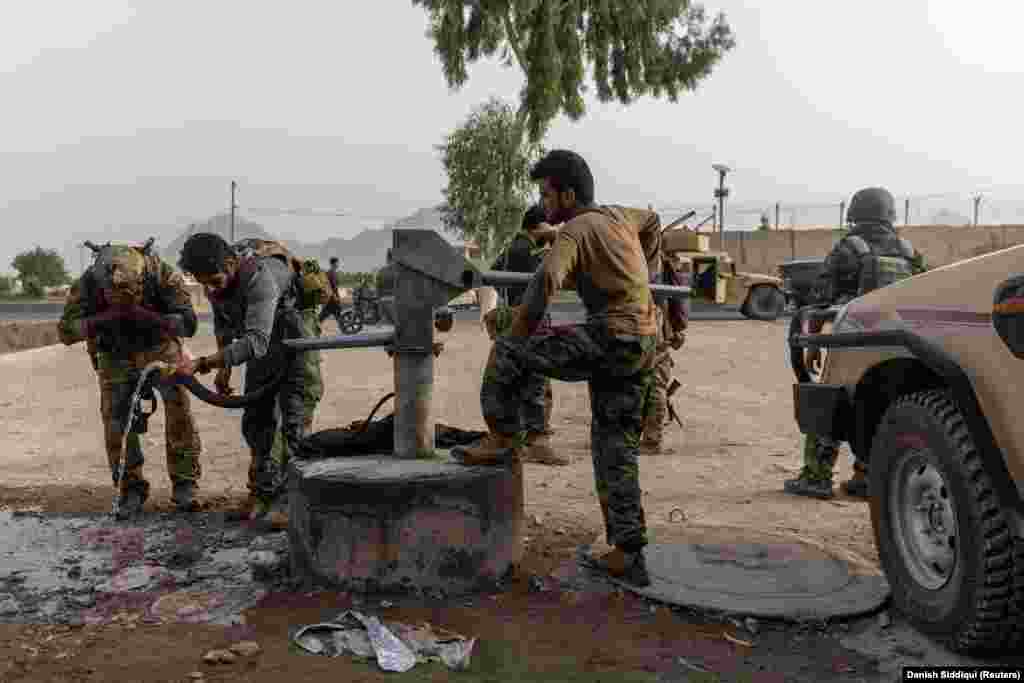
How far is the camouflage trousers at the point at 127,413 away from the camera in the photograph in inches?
203

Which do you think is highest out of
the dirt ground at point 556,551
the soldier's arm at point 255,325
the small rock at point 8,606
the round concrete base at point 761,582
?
the soldier's arm at point 255,325

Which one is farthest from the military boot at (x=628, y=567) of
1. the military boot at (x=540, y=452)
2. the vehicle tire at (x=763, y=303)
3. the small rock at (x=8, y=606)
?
the vehicle tire at (x=763, y=303)

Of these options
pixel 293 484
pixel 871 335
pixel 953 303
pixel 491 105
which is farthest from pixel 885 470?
pixel 491 105

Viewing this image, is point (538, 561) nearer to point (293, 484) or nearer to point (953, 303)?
point (293, 484)

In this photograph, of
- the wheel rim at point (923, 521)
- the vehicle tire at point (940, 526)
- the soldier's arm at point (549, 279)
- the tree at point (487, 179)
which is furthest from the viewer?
the tree at point (487, 179)

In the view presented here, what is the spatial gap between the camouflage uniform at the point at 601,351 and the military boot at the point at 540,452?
2.76 metres

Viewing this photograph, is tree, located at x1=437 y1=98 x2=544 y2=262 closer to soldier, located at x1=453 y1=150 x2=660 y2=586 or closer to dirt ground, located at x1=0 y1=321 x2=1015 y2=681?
dirt ground, located at x1=0 y1=321 x2=1015 y2=681

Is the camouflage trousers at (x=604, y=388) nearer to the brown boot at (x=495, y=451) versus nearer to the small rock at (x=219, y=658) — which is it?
the brown boot at (x=495, y=451)

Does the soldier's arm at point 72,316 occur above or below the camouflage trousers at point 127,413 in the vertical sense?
above

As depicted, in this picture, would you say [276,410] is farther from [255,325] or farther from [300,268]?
[255,325]

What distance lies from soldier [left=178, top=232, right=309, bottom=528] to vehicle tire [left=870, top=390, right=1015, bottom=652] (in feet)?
9.13

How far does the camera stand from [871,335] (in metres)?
3.49

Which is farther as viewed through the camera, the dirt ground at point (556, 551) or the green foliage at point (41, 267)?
the green foliage at point (41, 267)

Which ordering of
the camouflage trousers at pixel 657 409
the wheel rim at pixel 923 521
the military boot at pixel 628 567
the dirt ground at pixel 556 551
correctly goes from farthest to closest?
the camouflage trousers at pixel 657 409, the military boot at pixel 628 567, the wheel rim at pixel 923 521, the dirt ground at pixel 556 551
